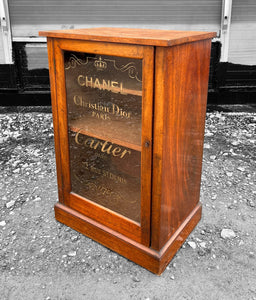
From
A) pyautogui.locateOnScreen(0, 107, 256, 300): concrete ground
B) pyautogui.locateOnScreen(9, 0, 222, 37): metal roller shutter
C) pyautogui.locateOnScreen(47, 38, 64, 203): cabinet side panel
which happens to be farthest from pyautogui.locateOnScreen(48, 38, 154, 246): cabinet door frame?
pyautogui.locateOnScreen(9, 0, 222, 37): metal roller shutter

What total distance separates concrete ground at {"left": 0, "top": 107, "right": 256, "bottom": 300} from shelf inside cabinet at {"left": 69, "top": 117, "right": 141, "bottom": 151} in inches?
26.8

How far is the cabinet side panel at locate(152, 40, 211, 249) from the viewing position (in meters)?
1.42

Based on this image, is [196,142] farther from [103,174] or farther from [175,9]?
[175,9]

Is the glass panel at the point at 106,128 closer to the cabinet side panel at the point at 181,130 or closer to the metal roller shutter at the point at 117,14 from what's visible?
the cabinet side panel at the point at 181,130

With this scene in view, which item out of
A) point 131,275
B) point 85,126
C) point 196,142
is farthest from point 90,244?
point 196,142

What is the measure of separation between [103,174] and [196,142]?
57 centimetres

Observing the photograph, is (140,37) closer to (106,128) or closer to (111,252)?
(106,128)

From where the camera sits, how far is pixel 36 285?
168 cm

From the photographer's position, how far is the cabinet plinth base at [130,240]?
1715mm

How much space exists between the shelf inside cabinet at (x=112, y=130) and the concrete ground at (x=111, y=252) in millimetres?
682

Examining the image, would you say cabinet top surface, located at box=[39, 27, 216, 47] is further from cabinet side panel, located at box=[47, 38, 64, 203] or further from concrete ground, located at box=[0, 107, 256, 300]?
concrete ground, located at box=[0, 107, 256, 300]

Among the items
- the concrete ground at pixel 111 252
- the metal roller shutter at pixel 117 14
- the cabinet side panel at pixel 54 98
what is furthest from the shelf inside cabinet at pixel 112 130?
the metal roller shutter at pixel 117 14

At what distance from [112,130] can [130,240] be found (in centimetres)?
62

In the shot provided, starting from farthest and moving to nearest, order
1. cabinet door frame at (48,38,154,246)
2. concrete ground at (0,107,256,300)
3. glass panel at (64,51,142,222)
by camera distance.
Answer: concrete ground at (0,107,256,300), glass panel at (64,51,142,222), cabinet door frame at (48,38,154,246)
